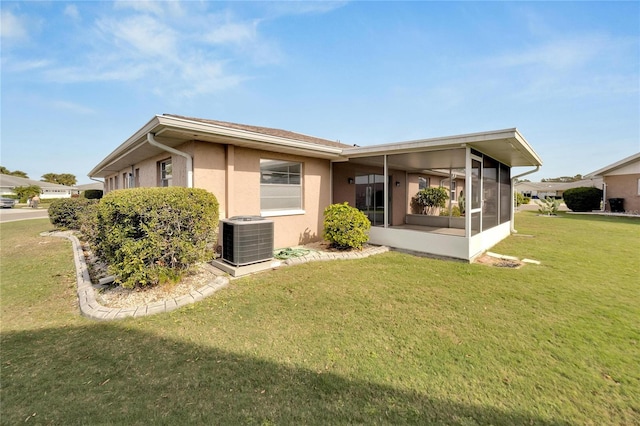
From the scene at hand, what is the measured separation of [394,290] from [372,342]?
6.00 ft

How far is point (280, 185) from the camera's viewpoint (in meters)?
8.08

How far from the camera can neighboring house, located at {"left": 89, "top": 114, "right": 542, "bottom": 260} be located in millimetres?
6242

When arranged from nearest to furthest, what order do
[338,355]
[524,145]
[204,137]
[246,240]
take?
[338,355], [246,240], [204,137], [524,145]

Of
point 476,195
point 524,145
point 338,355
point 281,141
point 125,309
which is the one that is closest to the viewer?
point 338,355

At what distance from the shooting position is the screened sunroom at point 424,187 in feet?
22.6

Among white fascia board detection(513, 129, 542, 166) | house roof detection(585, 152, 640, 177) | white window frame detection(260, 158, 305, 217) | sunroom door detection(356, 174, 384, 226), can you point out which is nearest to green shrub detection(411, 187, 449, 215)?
sunroom door detection(356, 174, 384, 226)

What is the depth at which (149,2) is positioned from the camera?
23.7 ft

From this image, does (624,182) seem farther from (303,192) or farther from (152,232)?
(152,232)

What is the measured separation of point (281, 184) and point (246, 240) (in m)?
2.80

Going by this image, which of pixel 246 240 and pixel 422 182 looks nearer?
pixel 246 240

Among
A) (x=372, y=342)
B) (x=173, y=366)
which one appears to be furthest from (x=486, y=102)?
(x=173, y=366)

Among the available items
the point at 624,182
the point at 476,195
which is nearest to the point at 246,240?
the point at 476,195

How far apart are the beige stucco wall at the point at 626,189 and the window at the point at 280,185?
2658 cm

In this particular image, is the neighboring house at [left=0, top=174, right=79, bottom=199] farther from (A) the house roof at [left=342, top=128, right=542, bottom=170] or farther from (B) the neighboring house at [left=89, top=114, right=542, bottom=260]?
(A) the house roof at [left=342, top=128, right=542, bottom=170]
